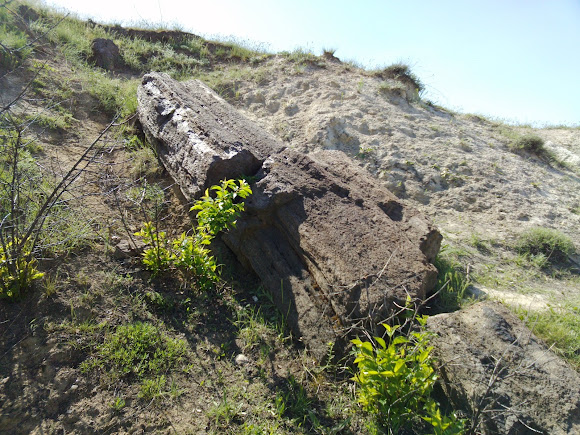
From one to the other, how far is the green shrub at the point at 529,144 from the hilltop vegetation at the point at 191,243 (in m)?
0.04

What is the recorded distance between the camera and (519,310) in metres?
3.68

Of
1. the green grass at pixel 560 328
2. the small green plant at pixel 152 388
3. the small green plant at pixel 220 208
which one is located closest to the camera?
the small green plant at pixel 152 388

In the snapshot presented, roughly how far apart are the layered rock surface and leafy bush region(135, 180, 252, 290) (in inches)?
11.4

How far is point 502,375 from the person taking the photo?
8.87 ft

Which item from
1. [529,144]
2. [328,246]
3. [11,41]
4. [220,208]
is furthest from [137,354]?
[529,144]

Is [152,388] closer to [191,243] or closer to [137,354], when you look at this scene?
[137,354]

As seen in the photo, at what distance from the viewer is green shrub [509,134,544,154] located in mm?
7273

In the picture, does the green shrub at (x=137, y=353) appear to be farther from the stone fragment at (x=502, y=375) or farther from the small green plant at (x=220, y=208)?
the stone fragment at (x=502, y=375)

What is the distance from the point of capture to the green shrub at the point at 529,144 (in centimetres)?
727

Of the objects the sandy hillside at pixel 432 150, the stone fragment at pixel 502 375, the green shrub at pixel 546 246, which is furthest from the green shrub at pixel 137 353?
the green shrub at pixel 546 246

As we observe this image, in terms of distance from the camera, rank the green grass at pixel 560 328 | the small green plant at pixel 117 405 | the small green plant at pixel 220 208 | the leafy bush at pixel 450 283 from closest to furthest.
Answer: the small green plant at pixel 117 405
the green grass at pixel 560 328
the small green plant at pixel 220 208
the leafy bush at pixel 450 283

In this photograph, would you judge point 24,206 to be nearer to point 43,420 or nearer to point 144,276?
point 144,276

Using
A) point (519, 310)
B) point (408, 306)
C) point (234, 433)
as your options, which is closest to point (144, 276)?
point (234, 433)

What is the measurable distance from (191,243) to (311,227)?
1.03 metres
